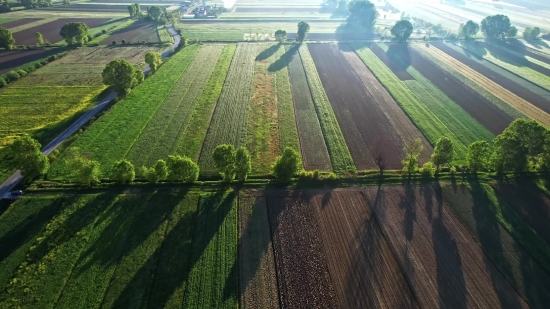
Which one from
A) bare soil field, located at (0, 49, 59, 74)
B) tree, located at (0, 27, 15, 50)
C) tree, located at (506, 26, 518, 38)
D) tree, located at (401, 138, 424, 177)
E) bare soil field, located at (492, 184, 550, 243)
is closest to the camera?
bare soil field, located at (492, 184, 550, 243)

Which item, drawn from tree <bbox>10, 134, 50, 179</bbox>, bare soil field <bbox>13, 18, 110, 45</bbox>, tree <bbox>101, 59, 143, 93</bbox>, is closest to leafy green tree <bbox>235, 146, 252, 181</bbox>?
tree <bbox>10, 134, 50, 179</bbox>

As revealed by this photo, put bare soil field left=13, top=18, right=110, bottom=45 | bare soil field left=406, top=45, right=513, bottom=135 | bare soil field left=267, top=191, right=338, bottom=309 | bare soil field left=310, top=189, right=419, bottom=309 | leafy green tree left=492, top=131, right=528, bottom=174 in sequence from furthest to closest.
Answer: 1. bare soil field left=13, top=18, right=110, bottom=45
2. bare soil field left=406, top=45, right=513, bottom=135
3. leafy green tree left=492, top=131, right=528, bottom=174
4. bare soil field left=310, top=189, right=419, bottom=309
5. bare soil field left=267, top=191, right=338, bottom=309

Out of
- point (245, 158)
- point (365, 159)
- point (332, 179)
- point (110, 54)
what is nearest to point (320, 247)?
point (332, 179)

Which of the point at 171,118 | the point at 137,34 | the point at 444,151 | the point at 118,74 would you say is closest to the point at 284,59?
the point at 171,118

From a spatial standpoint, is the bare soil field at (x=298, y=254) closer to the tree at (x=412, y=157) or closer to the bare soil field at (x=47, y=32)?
the tree at (x=412, y=157)

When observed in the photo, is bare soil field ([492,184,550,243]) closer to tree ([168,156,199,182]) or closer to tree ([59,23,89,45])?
tree ([168,156,199,182])

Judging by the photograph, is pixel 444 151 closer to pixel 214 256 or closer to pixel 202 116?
pixel 214 256

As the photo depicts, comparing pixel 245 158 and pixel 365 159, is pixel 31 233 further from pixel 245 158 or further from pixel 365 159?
pixel 365 159
